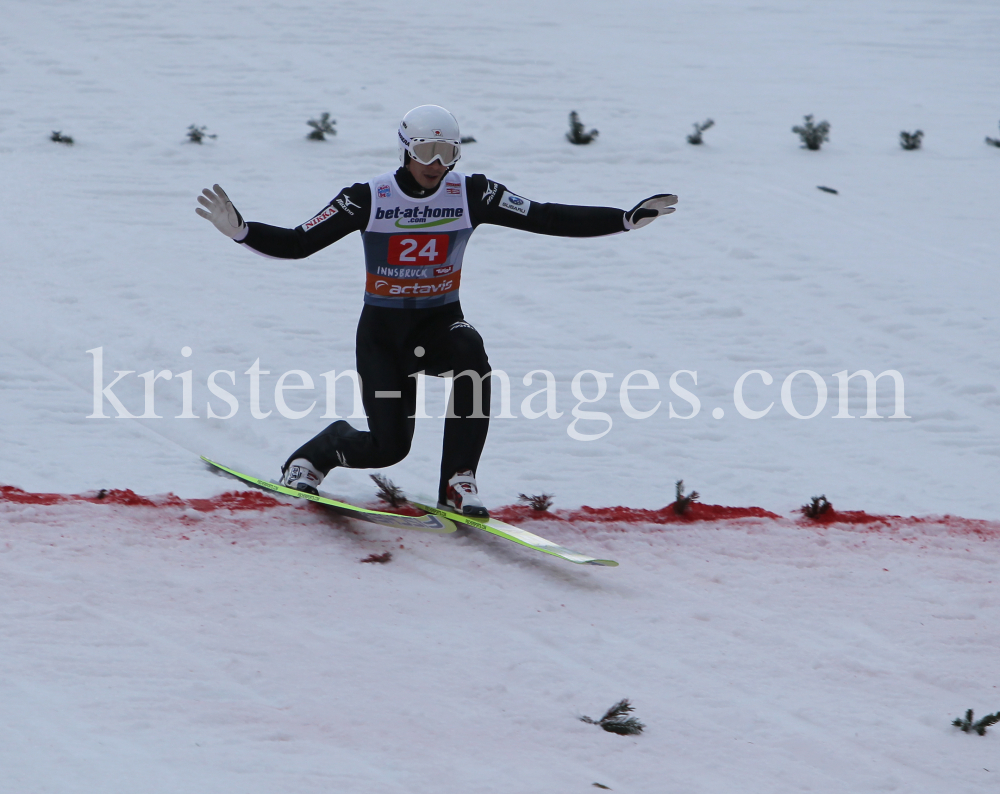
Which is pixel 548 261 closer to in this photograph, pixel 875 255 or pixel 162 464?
pixel 875 255

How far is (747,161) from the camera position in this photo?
12.1 metres

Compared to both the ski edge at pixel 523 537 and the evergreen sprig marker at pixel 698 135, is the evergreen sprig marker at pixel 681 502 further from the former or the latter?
the evergreen sprig marker at pixel 698 135

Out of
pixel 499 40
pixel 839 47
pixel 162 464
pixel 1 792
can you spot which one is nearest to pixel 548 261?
pixel 162 464

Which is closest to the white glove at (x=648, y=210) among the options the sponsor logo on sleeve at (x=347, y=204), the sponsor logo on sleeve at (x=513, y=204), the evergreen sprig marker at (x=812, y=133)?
the sponsor logo on sleeve at (x=513, y=204)

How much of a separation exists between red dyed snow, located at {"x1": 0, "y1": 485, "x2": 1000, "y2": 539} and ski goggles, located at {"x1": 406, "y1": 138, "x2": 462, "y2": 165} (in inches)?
72.9

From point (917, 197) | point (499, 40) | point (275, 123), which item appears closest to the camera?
point (917, 197)

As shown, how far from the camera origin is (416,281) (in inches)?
208

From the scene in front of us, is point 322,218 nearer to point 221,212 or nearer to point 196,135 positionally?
point 221,212

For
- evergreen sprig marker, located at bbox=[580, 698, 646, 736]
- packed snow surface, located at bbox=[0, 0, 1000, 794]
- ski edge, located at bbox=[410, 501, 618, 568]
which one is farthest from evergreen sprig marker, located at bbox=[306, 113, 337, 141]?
evergreen sprig marker, located at bbox=[580, 698, 646, 736]

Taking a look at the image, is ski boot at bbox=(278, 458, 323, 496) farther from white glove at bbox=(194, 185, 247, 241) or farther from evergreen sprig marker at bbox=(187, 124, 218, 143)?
evergreen sprig marker at bbox=(187, 124, 218, 143)

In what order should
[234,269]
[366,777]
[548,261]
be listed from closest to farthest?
[366,777] → [234,269] → [548,261]

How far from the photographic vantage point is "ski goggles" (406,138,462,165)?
5004 millimetres

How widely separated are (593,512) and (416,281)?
5.59 feet

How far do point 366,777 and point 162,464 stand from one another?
3.16 m
